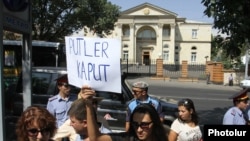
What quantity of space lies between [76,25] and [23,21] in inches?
1073

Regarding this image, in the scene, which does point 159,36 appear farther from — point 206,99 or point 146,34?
point 206,99

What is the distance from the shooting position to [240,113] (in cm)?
571

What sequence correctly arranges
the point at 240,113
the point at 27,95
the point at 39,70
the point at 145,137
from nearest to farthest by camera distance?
the point at 145,137
the point at 27,95
the point at 240,113
the point at 39,70

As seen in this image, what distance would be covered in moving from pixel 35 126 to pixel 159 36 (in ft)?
282

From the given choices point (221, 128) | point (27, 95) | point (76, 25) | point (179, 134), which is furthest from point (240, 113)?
point (76, 25)

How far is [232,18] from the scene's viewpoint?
22.4ft

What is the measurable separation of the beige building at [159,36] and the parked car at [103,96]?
255 feet

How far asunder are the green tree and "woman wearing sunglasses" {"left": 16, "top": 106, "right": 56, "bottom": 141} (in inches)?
1016

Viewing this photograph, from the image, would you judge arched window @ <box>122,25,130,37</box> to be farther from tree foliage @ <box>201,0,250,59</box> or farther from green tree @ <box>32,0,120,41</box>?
tree foliage @ <box>201,0,250,59</box>

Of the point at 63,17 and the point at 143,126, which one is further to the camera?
the point at 63,17

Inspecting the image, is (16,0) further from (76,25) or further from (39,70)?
(76,25)

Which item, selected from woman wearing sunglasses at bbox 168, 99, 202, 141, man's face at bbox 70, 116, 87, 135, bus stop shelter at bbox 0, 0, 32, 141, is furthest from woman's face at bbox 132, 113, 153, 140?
bus stop shelter at bbox 0, 0, 32, 141

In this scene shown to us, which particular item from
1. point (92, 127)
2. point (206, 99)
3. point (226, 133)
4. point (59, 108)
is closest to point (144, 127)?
point (92, 127)

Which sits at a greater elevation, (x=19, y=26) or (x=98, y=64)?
(x=19, y=26)
